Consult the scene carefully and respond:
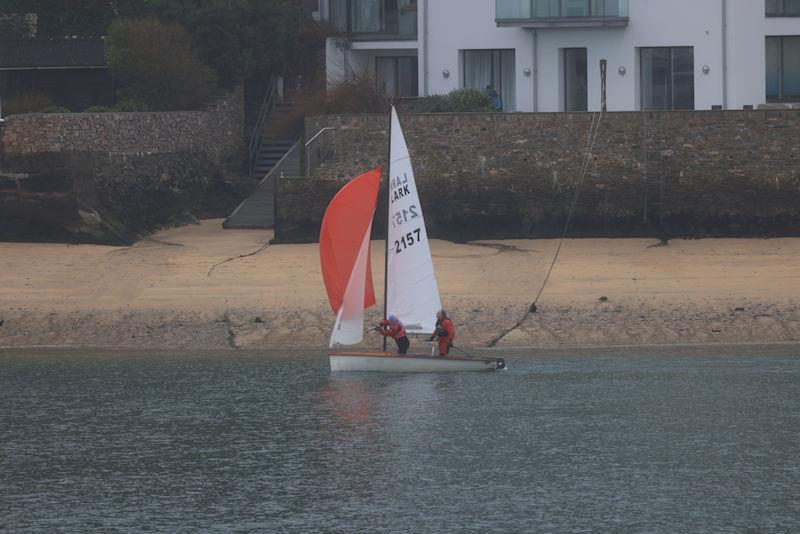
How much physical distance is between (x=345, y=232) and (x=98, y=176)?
528 inches

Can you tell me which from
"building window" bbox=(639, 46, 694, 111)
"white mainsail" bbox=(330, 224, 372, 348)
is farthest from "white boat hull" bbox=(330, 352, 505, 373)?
"building window" bbox=(639, 46, 694, 111)

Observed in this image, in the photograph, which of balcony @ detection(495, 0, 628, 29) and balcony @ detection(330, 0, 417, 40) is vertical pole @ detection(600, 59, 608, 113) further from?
balcony @ detection(330, 0, 417, 40)

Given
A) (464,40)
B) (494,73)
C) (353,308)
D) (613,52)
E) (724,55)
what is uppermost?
(464,40)

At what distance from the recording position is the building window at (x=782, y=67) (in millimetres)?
50969

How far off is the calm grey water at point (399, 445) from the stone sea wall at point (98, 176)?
26.3 feet

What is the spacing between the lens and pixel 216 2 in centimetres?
5388

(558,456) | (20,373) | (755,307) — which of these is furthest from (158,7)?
(558,456)

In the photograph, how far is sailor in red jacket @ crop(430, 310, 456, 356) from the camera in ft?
111

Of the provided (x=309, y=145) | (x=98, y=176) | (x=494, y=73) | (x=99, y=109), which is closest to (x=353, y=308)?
(x=309, y=145)

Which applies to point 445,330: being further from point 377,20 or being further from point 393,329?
point 377,20

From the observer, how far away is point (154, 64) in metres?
49.8

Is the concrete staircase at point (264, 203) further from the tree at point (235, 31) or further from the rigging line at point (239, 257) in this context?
the tree at point (235, 31)

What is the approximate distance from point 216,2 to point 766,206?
21158mm

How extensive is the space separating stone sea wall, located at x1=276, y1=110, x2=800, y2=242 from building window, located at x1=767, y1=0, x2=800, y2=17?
8.48 metres
